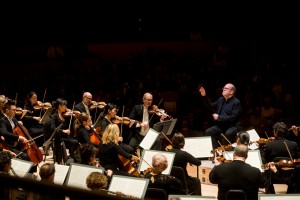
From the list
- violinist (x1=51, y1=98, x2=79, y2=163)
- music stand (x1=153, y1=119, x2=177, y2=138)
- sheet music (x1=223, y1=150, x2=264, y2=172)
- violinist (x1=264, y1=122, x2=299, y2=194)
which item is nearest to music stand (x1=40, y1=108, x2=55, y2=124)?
violinist (x1=51, y1=98, x2=79, y2=163)

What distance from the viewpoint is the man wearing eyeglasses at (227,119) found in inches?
292

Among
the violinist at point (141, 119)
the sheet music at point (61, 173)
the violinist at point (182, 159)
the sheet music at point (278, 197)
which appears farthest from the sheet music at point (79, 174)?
the violinist at point (141, 119)

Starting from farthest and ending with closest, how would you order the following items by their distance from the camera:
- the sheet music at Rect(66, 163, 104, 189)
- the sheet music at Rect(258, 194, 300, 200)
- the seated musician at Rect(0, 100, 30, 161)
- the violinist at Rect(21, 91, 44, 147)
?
the violinist at Rect(21, 91, 44, 147) → the seated musician at Rect(0, 100, 30, 161) → the sheet music at Rect(66, 163, 104, 189) → the sheet music at Rect(258, 194, 300, 200)

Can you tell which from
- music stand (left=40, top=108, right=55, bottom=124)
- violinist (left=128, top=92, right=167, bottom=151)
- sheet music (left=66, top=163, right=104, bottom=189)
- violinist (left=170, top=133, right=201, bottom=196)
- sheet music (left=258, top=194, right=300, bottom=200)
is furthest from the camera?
violinist (left=128, top=92, right=167, bottom=151)

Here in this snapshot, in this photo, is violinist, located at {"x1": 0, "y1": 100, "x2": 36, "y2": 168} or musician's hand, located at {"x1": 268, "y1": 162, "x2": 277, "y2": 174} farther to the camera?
violinist, located at {"x1": 0, "y1": 100, "x2": 36, "y2": 168}

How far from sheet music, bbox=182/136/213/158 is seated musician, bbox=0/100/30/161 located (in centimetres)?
222

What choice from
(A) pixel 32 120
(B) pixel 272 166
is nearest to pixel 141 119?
(A) pixel 32 120

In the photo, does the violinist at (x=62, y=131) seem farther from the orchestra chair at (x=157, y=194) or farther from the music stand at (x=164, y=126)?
the orchestra chair at (x=157, y=194)

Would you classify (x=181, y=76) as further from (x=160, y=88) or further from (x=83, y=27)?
(x=83, y=27)

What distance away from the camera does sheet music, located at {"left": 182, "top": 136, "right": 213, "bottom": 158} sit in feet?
20.4

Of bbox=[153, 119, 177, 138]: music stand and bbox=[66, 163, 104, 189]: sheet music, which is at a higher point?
bbox=[153, 119, 177, 138]: music stand

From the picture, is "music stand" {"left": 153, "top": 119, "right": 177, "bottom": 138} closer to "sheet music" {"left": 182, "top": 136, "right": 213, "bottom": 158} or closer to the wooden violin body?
"sheet music" {"left": 182, "top": 136, "right": 213, "bottom": 158}

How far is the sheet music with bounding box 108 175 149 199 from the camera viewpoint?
164 inches

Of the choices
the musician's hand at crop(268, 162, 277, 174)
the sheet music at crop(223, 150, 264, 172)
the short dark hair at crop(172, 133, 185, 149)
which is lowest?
the musician's hand at crop(268, 162, 277, 174)
